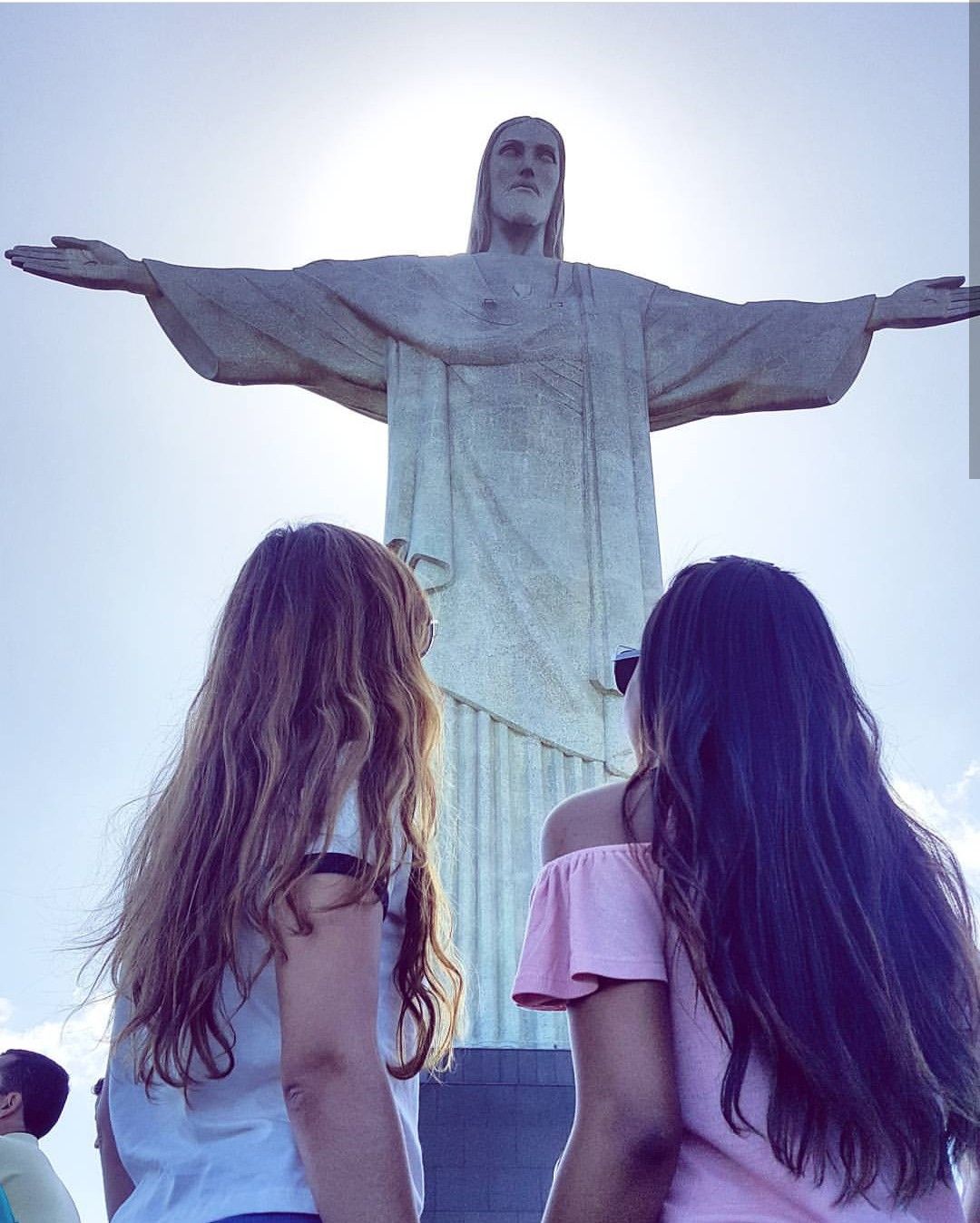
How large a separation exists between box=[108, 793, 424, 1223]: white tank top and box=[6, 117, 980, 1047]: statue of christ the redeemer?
13.0 feet

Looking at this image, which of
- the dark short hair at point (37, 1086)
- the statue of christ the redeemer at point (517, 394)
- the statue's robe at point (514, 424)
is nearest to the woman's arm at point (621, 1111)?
the dark short hair at point (37, 1086)

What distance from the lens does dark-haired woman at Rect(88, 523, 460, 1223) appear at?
187 cm

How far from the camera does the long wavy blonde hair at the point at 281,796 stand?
2.01 metres

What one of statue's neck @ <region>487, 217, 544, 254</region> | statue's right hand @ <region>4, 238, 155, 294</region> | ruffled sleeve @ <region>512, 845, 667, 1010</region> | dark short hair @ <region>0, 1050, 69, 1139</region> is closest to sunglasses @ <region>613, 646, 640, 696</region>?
ruffled sleeve @ <region>512, 845, 667, 1010</region>

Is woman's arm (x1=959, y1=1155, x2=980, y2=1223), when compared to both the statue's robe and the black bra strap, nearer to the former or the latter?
the black bra strap

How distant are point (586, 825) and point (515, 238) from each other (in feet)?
21.2

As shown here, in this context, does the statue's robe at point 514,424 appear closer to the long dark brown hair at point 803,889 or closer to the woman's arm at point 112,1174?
the woman's arm at point 112,1174

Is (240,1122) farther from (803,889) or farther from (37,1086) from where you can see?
(37,1086)

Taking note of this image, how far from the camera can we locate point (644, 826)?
6.99ft

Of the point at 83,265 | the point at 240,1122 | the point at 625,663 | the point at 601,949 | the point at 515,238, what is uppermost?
the point at 515,238

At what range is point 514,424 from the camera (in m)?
7.25

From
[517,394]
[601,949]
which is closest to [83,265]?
[517,394]

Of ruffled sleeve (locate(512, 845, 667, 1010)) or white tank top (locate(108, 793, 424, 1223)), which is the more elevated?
ruffled sleeve (locate(512, 845, 667, 1010))

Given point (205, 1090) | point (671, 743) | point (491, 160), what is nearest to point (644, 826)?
point (671, 743)
